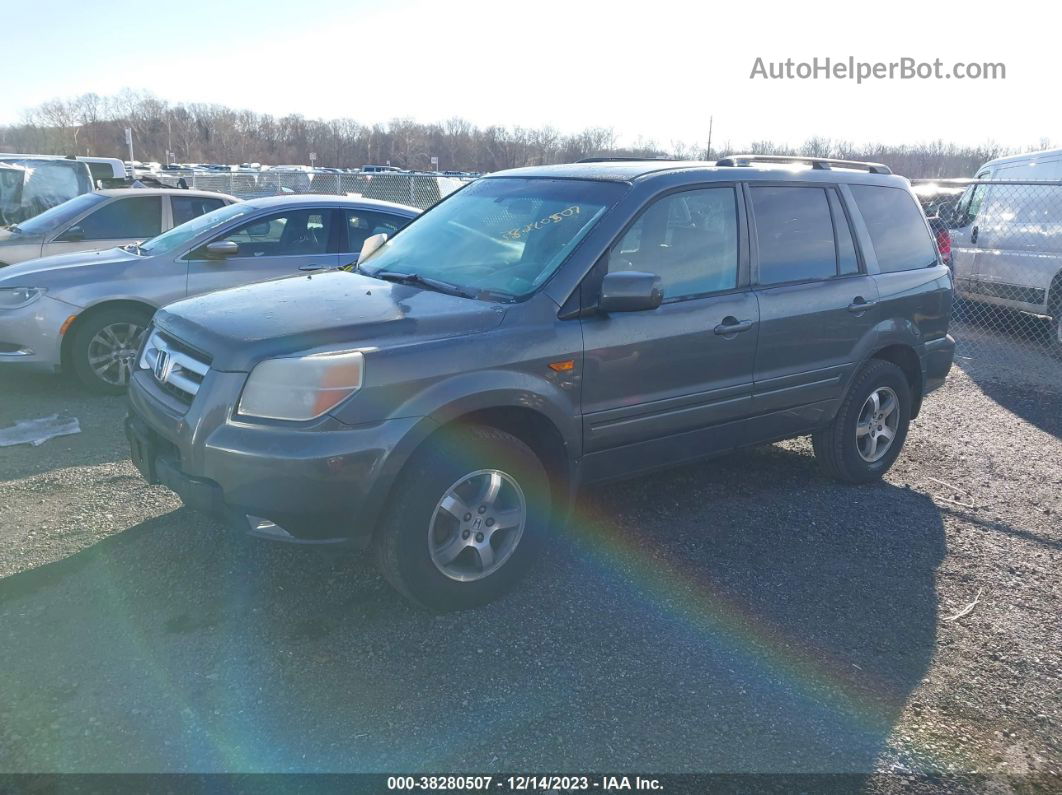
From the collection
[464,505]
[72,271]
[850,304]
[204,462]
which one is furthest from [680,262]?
[72,271]

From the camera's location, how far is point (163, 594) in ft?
12.0

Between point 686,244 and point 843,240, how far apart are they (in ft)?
Result: 4.20

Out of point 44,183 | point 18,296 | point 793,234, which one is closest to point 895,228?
point 793,234

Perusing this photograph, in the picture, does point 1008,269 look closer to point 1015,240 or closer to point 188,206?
point 1015,240

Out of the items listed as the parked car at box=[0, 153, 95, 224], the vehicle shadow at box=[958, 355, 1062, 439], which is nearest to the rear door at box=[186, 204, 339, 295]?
the vehicle shadow at box=[958, 355, 1062, 439]

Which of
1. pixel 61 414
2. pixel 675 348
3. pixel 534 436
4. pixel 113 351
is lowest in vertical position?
pixel 61 414

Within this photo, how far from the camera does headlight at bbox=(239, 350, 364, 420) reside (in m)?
3.14

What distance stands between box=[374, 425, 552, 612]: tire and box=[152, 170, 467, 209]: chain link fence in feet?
42.3

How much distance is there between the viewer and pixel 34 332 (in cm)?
633

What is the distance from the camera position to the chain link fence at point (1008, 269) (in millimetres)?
9609

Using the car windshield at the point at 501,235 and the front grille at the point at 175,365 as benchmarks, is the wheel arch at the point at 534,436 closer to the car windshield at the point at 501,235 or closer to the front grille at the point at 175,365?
the car windshield at the point at 501,235

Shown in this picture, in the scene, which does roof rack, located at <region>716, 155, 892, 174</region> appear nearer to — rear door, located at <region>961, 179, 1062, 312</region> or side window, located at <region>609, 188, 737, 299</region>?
side window, located at <region>609, 188, 737, 299</region>

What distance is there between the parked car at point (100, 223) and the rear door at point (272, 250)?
1734 mm

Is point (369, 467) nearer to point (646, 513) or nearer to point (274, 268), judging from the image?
point (646, 513)
